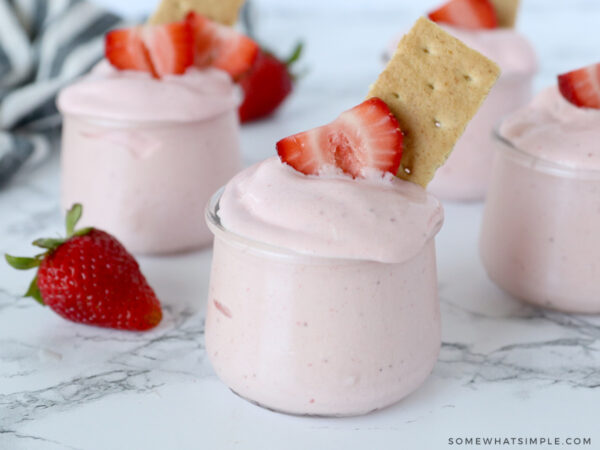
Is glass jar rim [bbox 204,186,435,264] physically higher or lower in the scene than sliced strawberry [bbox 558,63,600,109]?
lower

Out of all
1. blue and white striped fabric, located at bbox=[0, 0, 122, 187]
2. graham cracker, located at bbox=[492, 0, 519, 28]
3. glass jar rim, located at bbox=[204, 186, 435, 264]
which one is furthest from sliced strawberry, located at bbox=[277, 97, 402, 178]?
blue and white striped fabric, located at bbox=[0, 0, 122, 187]

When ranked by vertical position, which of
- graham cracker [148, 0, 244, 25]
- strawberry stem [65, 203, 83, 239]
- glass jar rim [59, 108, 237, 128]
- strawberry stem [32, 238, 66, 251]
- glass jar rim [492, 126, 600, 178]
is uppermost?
graham cracker [148, 0, 244, 25]

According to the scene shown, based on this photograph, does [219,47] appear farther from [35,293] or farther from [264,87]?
[35,293]

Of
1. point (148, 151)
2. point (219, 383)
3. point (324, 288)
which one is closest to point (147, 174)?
point (148, 151)

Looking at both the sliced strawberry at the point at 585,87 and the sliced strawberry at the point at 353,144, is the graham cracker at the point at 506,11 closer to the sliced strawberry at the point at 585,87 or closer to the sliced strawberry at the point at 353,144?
the sliced strawberry at the point at 585,87

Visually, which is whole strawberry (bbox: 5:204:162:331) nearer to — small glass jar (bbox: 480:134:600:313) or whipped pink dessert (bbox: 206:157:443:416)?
whipped pink dessert (bbox: 206:157:443:416)

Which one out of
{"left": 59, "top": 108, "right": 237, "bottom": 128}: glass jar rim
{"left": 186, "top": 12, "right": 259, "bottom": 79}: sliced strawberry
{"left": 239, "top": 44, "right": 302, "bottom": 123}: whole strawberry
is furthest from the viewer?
{"left": 239, "top": 44, "right": 302, "bottom": 123}: whole strawberry

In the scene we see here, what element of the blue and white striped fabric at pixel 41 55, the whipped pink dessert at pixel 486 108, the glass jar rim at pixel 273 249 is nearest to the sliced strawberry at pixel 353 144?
the glass jar rim at pixel 273 249
